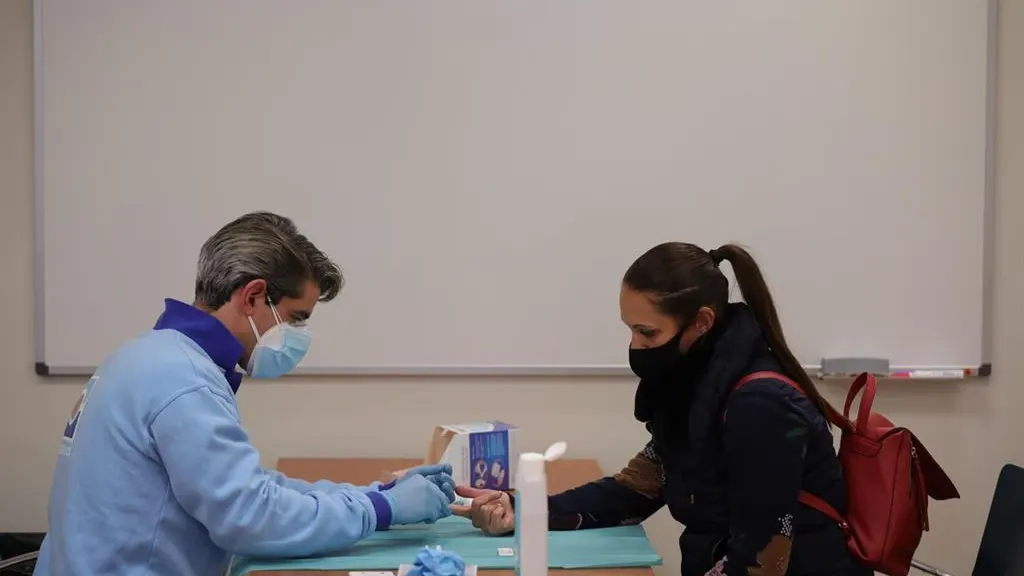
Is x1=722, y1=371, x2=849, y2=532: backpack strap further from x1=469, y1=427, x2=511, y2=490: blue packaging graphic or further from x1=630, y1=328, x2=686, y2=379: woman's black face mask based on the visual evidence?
x1=469, y1=427, x2=511, y2=490: blue packaging graphic

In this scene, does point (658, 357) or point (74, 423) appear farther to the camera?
point (658, 357)

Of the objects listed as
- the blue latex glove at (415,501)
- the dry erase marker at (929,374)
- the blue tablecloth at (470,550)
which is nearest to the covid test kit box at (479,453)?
the blue tablecloth at (470,550)

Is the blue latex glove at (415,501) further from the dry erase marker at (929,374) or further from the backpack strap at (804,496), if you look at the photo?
the dry erase marker at (929,374)

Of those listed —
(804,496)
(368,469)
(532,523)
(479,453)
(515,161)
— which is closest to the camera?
(532,523)

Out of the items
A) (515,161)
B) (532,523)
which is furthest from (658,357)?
(515,161)

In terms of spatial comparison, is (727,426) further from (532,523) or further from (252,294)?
(252,294)

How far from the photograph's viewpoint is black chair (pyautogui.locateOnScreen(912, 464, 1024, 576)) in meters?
1.94

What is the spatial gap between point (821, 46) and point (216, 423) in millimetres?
2123

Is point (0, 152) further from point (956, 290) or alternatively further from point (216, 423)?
point (956, 290)

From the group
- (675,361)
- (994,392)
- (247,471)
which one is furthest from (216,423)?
(994,392)

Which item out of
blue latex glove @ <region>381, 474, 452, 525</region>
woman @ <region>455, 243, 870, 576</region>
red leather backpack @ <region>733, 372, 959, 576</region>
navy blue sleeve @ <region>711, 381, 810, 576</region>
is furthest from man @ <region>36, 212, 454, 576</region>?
red leather backpack @ <region>733, 372, 959, 576</region>

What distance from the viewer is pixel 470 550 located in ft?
5.75

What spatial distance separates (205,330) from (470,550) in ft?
2.08

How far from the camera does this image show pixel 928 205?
9.21ft
